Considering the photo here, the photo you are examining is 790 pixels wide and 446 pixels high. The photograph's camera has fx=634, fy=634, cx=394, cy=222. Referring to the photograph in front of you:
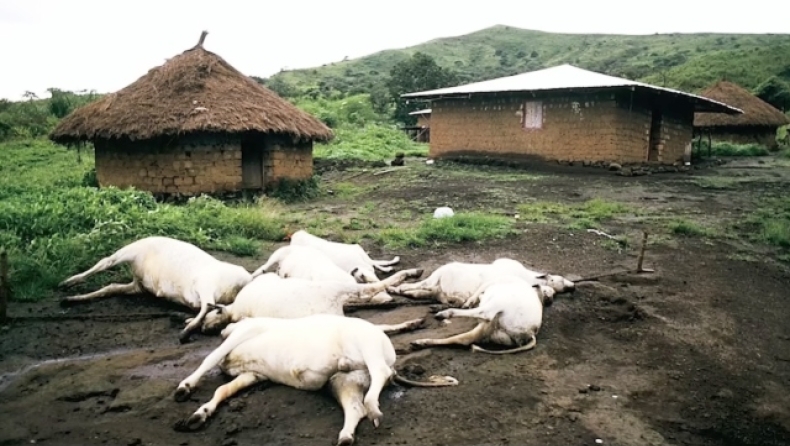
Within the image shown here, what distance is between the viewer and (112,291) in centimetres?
583

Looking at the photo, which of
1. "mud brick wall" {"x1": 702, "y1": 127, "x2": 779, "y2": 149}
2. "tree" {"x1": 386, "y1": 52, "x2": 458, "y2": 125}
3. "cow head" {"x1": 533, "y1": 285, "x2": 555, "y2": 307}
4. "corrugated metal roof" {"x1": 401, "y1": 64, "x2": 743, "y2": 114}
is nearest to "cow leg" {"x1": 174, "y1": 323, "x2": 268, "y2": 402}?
"cow head" {"x1": 533, "y1": 285, "x2": 555, "y2": 307}

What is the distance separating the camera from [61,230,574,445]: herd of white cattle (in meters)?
3.66

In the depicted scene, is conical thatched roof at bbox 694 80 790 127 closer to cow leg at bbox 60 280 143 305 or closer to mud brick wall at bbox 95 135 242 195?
mud brick wall at bbox 95 135 242 195

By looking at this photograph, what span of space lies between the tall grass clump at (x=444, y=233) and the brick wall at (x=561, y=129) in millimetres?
9691

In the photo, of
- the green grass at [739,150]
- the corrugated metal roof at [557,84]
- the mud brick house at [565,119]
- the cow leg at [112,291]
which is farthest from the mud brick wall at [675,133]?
the cow leg at [112,291]

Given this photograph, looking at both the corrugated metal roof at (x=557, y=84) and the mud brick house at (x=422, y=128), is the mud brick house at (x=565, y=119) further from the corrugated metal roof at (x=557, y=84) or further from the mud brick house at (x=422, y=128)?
the mud brick house at (x=422, y=128)

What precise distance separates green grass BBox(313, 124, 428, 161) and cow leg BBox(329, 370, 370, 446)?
18472 millimetres

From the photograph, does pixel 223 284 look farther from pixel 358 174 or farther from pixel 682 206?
pixel 358 174

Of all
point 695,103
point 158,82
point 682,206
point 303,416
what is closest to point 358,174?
point 158,82

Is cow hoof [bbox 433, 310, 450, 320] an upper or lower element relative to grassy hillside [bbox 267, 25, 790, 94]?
lower

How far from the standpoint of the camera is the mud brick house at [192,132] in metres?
13.5

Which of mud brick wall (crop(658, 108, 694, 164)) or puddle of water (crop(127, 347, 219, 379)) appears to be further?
mud brick wall (crop(658, 108, 694, 164))

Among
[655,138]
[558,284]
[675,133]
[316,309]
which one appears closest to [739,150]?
[675,133]

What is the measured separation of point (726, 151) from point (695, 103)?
5973 mm
